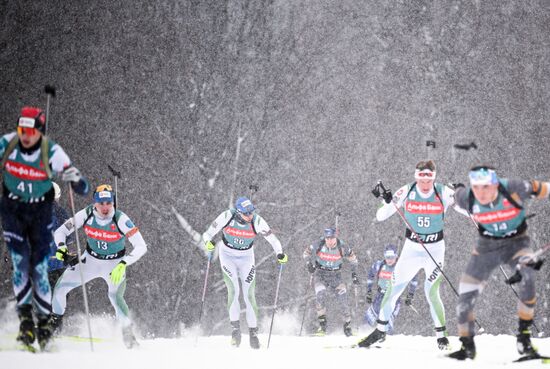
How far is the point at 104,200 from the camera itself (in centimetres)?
636

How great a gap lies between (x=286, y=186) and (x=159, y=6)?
966cm

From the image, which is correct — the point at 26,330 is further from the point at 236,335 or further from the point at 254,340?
the point at 236,335

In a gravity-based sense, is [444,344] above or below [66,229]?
below

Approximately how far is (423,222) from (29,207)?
14.3ft

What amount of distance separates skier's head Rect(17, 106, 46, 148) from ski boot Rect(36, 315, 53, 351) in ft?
5.16

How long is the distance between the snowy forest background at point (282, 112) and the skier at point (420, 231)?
14.0 metres

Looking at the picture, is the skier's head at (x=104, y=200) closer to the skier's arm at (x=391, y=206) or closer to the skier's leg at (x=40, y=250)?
the skier's leg at (x=40, y=250)

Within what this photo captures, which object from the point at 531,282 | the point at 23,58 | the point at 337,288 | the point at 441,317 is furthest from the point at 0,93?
the point at 531,282

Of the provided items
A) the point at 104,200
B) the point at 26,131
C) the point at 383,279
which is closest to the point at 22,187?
the point at 26,131

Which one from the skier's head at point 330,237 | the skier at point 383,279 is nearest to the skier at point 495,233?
the skier at point 383,279

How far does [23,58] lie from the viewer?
19.0 meters

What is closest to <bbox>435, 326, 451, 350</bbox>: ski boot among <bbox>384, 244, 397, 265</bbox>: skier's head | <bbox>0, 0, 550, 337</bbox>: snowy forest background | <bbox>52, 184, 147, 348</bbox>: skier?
<bbox>52, 184, 147, 348</bbox>: skier

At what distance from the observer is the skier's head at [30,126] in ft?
14.7

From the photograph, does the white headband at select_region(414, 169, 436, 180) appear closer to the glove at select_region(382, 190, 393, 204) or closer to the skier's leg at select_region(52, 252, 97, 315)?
the glove at select_region(382, 190, 393, 204)
